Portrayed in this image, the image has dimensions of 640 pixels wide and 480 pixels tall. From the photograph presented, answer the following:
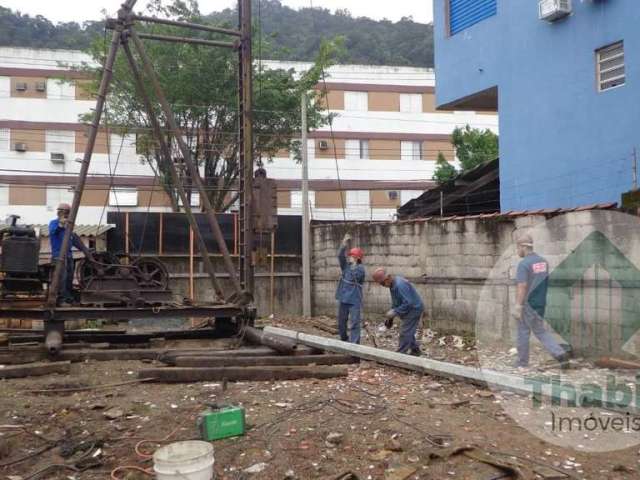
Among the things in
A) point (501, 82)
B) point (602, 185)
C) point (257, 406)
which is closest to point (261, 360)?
point (257, 406)

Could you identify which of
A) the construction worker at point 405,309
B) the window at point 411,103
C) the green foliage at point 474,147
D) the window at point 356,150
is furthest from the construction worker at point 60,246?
the window at point 411,103

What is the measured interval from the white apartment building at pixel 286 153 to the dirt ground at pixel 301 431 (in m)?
20.9

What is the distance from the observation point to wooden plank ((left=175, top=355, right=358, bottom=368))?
672cm

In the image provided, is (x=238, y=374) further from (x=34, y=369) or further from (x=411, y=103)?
(x=411, y=103)

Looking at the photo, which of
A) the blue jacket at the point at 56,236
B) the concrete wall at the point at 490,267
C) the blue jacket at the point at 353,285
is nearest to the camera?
the concrete wall at the point at 490,267

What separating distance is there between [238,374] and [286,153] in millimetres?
23302

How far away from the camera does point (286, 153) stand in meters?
29.0

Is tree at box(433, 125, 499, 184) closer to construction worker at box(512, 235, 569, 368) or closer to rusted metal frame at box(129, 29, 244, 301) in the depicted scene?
rusted metal frame at box(129, 29, 244, 301)

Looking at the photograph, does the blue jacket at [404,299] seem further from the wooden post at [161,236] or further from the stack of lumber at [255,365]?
the wooden post at [161,236]

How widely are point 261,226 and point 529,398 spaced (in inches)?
189

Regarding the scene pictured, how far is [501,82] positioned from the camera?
12648 millimetres

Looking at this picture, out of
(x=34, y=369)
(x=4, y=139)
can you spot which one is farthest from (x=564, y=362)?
(x=4, y=139)

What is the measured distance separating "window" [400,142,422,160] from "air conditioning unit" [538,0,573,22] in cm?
2096

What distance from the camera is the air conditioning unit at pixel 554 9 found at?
35.5 feet
